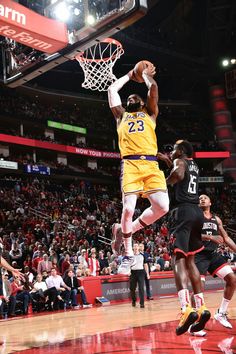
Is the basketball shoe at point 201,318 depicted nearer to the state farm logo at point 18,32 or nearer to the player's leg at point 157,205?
the player's leg at point 157,205

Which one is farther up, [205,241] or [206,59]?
[206,59]

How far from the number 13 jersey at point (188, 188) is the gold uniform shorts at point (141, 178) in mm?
292

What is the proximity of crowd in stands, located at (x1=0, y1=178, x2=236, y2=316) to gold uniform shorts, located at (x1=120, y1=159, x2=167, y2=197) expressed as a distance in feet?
3.38

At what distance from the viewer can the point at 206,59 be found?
3612cm

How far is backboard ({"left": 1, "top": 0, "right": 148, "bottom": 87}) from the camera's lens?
23.4ft

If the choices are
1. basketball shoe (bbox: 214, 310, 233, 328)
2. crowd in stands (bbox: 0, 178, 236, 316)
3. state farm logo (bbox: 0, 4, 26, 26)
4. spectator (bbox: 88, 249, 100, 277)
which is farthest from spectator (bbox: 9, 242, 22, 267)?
basketball shoe (bbox: 214, 310, 233, 328)

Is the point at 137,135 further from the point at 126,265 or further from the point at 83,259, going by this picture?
the point at 83,259

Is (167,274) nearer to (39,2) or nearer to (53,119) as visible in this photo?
(39,2)

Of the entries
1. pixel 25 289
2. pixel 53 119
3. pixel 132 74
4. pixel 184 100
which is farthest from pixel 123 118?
pixel 184 100

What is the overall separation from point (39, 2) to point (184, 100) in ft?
111

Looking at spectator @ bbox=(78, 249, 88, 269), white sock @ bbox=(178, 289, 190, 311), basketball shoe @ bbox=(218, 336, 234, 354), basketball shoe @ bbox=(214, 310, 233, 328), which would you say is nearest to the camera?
basketball shoe @ bbox=(218, 336, 234, 354)

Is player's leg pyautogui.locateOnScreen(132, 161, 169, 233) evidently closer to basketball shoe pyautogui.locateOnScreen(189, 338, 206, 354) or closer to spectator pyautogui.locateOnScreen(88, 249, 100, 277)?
basketball shoe pyautogui.locateOnScreen(189, 338, 206, 354)

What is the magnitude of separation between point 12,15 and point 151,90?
331 centimetres

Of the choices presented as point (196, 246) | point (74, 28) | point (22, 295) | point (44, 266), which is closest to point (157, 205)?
point (196, 246)
